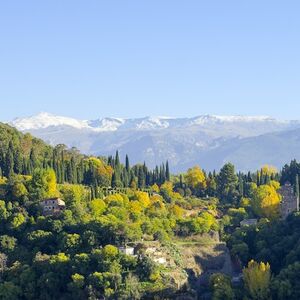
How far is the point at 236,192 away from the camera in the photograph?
8519cm

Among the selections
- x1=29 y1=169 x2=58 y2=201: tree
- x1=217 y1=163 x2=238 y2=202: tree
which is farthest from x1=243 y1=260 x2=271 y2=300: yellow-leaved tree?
x1=217 y1=163 x2=238 y2=202: tree

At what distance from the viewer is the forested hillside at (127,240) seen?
54.5m

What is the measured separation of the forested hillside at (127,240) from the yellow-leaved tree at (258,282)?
0.07 meters

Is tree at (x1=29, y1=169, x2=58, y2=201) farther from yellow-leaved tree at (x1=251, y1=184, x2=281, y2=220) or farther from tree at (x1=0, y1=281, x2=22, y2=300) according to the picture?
yellow-leaved tree at (x1=251, y1=184, x2=281, y2=220)

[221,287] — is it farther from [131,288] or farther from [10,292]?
[10,292]

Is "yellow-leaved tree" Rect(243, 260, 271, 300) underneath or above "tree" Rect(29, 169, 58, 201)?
underneath

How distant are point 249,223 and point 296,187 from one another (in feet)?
21.1

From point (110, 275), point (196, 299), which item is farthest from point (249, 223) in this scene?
point (110, 275)

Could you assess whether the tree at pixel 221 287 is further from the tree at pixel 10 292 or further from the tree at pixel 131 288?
the tree at pixel 10 292

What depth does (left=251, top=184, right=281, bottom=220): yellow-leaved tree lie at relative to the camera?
2854 inches

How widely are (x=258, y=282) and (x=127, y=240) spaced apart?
1117 centimetres

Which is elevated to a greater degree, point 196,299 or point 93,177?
point 93,177

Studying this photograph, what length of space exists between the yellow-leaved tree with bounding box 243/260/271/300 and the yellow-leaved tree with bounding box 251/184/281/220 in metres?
16.5

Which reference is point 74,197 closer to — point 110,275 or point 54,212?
point 54,212
